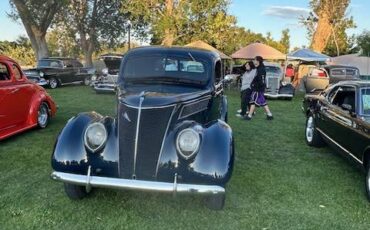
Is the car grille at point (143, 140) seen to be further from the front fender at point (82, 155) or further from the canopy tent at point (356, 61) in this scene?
the canopy tent at point (356, 61)

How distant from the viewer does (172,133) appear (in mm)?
4539

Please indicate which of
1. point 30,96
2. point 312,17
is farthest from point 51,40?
point 30,96

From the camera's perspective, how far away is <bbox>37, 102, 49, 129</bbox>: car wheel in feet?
30.0

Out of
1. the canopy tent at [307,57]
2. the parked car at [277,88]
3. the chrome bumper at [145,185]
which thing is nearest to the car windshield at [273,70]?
the parked car at [277,88]

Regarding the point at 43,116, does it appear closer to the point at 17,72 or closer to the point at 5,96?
the point at 17,72

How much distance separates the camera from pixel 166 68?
622cm

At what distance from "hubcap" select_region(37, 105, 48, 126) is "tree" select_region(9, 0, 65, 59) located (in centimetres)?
1738

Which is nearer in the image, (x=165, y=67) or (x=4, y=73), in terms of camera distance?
(x=165, y=67)

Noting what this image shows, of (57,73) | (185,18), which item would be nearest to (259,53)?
(185,18)

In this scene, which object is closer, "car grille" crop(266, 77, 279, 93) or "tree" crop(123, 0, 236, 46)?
"car grille" crop(266, 77, 279, 93)

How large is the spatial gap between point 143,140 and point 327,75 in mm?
16676

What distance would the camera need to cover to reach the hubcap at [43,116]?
30.3 feet

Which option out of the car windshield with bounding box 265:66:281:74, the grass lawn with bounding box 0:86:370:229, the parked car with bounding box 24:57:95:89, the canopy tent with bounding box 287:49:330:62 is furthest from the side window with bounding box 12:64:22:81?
the canopy tent with bounding box 287:49:330:62

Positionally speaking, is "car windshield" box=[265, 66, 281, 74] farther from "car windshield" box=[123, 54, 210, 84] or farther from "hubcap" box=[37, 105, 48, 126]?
"car windshield" box=[123, 54, 210, 84]
